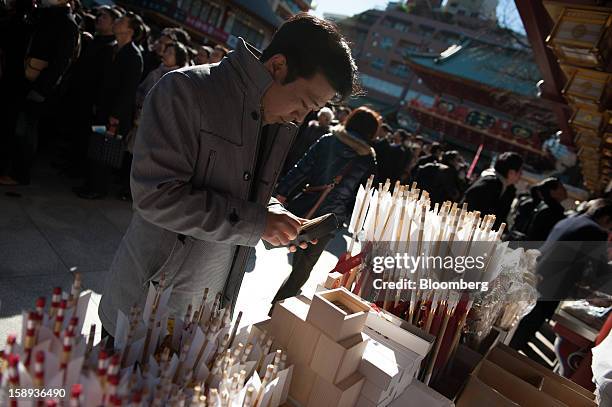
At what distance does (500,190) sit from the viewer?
428 centimetres

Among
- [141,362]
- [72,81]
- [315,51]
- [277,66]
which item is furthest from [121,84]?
[141,362]

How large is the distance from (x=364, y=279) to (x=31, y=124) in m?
3.35

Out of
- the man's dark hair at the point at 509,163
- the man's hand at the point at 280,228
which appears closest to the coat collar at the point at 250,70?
the man's hand at the point at 280,228

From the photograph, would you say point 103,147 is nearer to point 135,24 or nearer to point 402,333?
point 135,24

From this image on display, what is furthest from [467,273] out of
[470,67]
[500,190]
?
[470,67]

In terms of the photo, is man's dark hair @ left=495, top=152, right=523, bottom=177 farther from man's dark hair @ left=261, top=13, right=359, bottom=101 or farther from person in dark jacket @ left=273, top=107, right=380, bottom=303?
man's dark hair @ left=261, top=13, right=359, bottom=101

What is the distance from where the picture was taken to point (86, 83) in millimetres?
4219

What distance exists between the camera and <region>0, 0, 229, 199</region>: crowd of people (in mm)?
3328

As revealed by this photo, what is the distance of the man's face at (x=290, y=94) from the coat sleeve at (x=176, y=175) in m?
0.26

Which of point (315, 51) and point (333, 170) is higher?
point (315, 51)

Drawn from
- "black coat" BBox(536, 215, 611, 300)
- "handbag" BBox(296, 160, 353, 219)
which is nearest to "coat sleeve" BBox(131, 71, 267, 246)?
"handbag" BBox(296, 160, 353, 219)

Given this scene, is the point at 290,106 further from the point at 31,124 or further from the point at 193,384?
the point at 31,124

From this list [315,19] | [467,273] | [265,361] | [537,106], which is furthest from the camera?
[537,106]

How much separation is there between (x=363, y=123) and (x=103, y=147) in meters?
2.32
